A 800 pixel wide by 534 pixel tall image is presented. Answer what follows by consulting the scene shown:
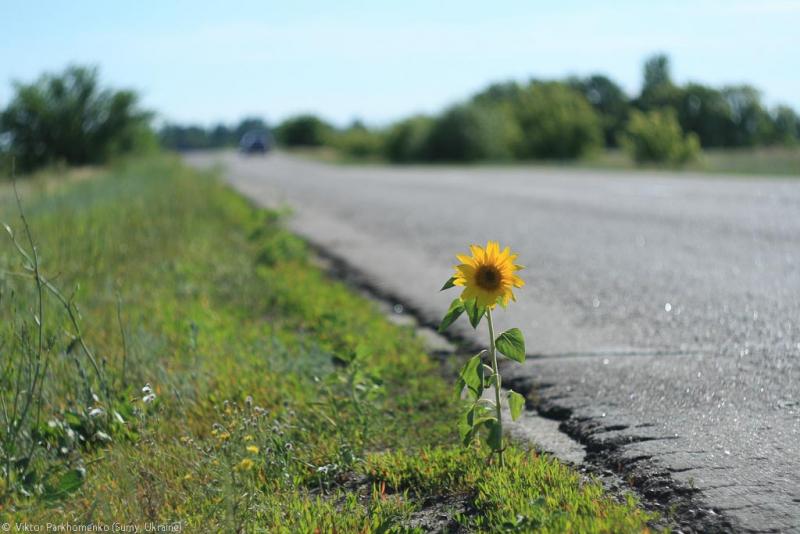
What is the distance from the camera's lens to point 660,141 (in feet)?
89.9

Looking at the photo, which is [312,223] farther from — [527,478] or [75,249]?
[527,478]

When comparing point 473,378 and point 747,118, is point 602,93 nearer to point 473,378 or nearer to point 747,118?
point 747,118

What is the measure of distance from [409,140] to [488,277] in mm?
39065

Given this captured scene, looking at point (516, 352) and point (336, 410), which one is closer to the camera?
point (516, 352)

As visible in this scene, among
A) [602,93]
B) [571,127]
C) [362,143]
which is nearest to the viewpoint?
[571,127]

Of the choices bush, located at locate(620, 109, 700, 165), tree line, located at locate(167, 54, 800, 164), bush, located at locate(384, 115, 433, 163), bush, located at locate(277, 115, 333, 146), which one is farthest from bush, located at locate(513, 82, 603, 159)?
bush, located at locate(277, 115, 333, 146)

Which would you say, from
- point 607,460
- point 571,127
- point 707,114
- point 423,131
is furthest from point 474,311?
point 707,114

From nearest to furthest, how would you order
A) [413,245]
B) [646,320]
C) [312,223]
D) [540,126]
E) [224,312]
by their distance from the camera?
[646,320] < [224,312] < [413,245] < [312,223] < [540,126]

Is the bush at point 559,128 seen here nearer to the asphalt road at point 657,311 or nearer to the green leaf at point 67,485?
the asphalt road at point 657,311

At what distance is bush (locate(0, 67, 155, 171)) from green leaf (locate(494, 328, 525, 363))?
2705 centimetres

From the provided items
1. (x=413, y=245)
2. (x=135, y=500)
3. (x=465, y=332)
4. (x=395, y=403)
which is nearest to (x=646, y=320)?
(x=465, y=332)

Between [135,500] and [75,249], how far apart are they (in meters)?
5.55

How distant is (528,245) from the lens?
8617 millimetres

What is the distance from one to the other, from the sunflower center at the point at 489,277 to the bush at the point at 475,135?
116ft
